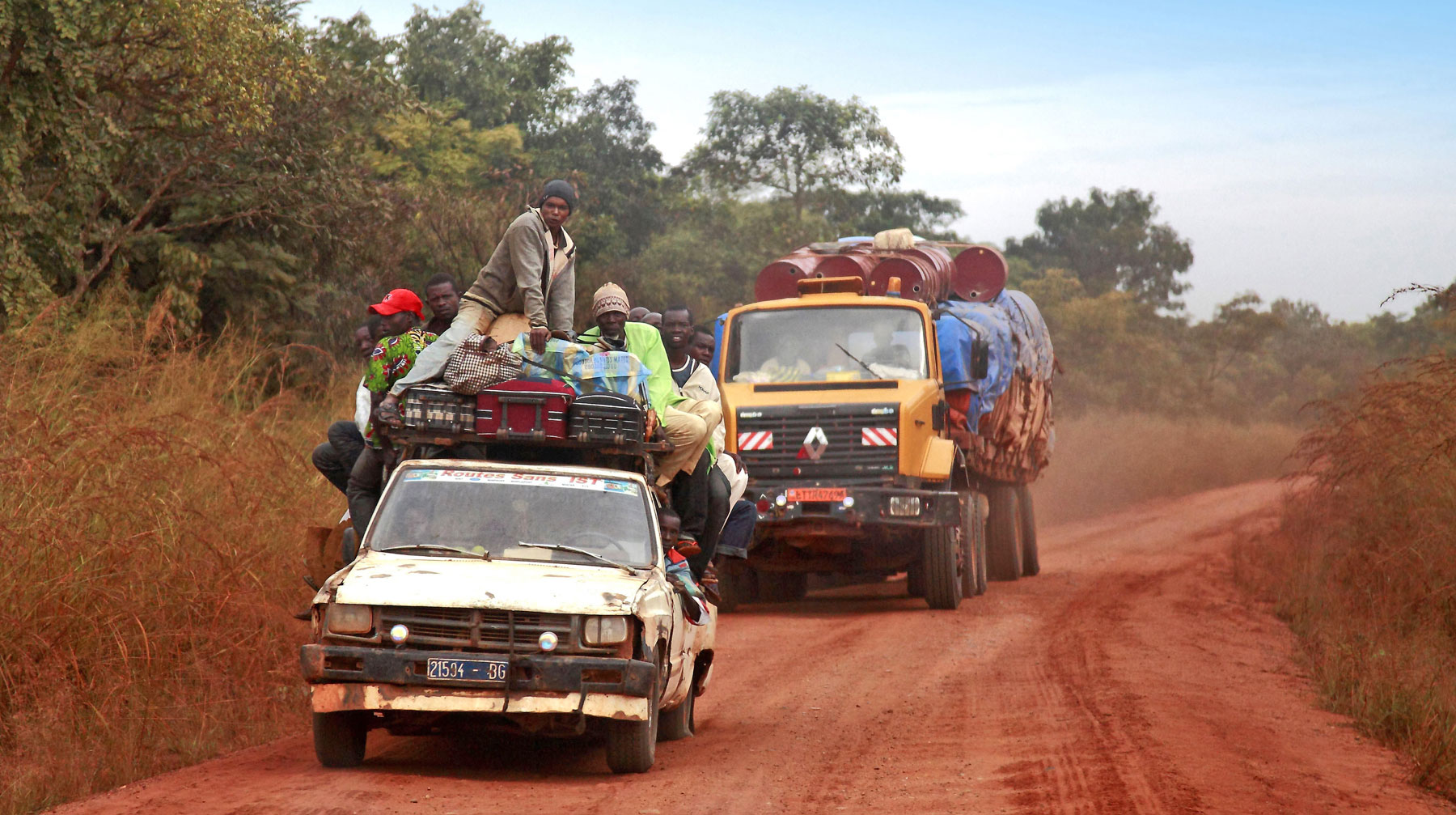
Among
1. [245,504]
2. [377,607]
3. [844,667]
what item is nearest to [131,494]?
[245,504]

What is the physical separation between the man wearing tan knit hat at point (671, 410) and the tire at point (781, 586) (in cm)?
812

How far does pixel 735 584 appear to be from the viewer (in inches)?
645

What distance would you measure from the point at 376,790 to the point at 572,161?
32705mm

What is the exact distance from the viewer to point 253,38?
15.2m

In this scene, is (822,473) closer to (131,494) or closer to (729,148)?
(131,494)

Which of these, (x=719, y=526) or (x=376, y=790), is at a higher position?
(x=719, y=526)

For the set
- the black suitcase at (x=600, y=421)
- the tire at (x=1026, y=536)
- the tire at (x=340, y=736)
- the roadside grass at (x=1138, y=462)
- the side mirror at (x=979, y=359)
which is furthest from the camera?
the roadside grass at (x=1138, y=462)

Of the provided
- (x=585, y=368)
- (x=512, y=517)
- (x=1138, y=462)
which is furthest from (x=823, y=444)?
(x=1138, y=462)

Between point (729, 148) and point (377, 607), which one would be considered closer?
point (377, 607)

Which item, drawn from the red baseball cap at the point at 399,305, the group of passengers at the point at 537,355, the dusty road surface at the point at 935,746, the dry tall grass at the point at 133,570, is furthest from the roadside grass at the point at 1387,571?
the dry tall grass at the point at 133,570

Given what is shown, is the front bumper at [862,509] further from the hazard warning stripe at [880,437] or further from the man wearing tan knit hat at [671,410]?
the man wearing tan knit hat at [671,410]

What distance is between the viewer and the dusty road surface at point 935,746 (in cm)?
662

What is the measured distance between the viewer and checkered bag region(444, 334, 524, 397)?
25.3 feet

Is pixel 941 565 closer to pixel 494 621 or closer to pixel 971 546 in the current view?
pixel 971 546
